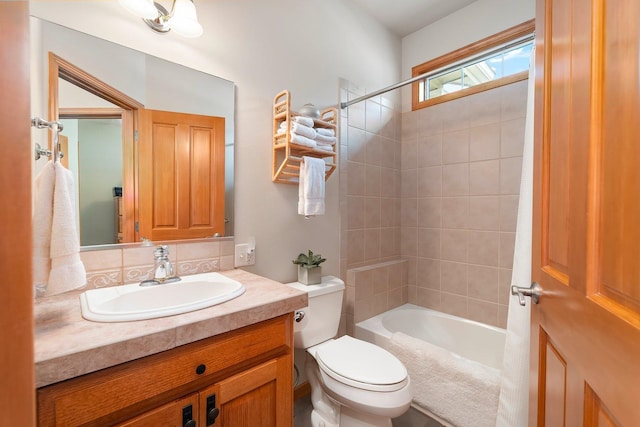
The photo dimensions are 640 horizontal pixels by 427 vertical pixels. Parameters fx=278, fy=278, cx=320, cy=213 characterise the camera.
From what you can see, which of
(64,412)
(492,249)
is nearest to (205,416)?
(64,412)

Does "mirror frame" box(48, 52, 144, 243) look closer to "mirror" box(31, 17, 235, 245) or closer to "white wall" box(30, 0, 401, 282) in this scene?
"mirror" box(31, 17, 235, 245)

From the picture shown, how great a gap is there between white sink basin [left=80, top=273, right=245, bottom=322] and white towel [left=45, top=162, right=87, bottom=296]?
0.10 meters

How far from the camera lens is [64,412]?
0.62m

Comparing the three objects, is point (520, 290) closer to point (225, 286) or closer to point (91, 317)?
point (225, 286)

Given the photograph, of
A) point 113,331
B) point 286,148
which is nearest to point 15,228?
point 113,331

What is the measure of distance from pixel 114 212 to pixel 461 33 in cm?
257

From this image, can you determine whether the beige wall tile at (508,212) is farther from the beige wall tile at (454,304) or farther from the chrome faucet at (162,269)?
the chrome faucet at (162,269)

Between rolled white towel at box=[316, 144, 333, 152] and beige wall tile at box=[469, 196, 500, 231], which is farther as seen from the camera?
beige wall tile at box=[469, 196, 500, 231]

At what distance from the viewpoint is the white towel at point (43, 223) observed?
78cm

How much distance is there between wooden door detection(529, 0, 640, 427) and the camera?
1.28ft

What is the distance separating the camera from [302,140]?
1.53 metres

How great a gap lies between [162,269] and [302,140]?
0.92 metres

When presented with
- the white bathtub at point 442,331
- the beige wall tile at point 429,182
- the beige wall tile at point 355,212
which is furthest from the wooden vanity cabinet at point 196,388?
the beige wall tile at point 429,182

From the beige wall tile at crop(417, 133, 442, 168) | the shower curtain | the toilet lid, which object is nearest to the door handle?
the shower curtain
